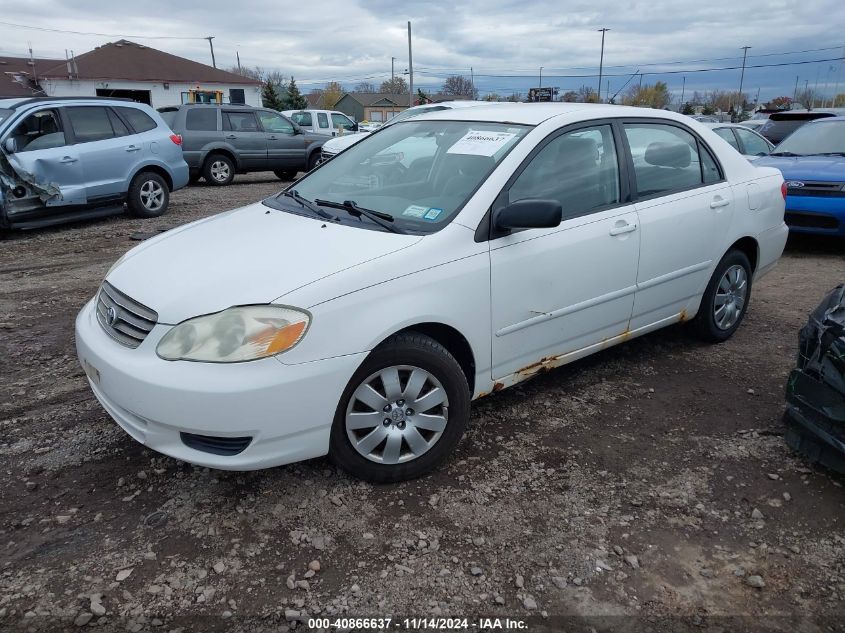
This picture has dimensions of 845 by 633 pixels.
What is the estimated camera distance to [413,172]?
3615 millimetres

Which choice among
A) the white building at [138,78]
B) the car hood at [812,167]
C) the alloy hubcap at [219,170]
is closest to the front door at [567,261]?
the car hood at [812,167]

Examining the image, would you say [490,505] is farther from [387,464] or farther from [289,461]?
[289,461]

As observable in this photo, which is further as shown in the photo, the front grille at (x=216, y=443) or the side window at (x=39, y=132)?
the side window at (x=39, y=132)

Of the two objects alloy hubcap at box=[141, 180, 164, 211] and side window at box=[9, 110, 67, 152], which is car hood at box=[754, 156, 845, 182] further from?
side window at box=[9, 110, 67, 152]

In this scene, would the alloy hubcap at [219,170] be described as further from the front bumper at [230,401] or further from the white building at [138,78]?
the white building at [138,78]

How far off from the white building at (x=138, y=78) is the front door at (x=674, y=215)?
124 feet

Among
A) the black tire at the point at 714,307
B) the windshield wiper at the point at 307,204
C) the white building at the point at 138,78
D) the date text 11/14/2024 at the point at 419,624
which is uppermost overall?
the white building at the point at 138,78

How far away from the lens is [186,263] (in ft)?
9.78

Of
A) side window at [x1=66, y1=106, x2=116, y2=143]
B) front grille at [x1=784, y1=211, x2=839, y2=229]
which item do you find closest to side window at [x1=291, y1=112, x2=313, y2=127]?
side window at [x1=66, y1=106, x2=116, y2=143]

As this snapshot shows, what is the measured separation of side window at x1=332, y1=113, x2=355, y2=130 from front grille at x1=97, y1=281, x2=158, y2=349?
55.7ft

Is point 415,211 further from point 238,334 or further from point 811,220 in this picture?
point 811,220

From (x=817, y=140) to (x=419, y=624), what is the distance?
8620 mm

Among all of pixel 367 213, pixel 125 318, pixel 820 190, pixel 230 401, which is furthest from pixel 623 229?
pixel 820 190

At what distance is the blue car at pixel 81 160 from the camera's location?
7992 millimetres
